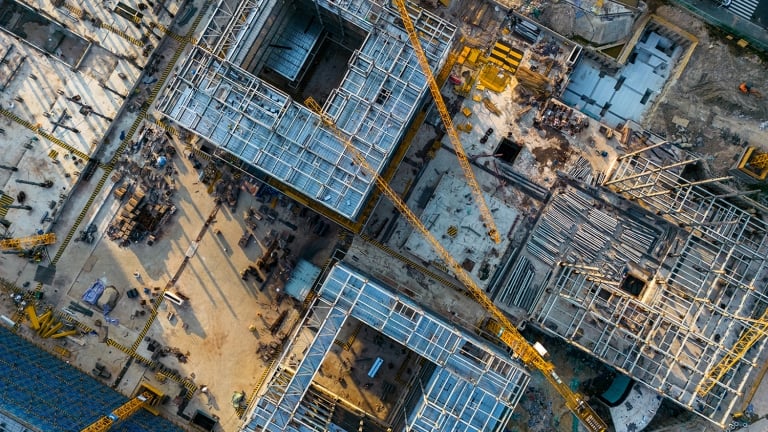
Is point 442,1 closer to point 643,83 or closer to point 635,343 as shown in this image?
point 643,83

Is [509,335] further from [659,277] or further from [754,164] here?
[754,164]

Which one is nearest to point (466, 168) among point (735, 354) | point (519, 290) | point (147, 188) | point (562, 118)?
point (562, 118)

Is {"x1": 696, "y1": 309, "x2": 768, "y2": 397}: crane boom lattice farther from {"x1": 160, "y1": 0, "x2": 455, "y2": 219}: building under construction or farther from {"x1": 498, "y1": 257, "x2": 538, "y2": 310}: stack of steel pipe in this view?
{"x1": 160, "y1": 0, "x2": 455, "y2": 219}: building under construction

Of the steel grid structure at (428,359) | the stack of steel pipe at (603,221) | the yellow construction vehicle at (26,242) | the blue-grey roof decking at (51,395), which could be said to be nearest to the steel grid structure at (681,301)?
the stack of steel pipe at (603,221)

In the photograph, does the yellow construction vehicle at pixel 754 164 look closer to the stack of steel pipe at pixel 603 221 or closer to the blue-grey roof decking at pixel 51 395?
the stack of steel pipe at pixel 603 221

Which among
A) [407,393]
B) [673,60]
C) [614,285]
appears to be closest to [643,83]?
[673,60]

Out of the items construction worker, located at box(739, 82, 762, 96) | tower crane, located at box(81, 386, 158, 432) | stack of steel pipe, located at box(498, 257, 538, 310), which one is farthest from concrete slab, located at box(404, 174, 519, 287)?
tower crane, located at box(81, 386, 158, 432)
